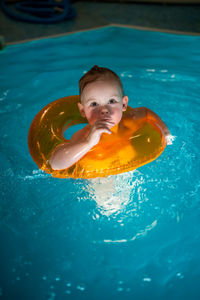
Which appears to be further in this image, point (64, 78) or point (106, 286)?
point (64, 78)

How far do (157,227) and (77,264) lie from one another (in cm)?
59

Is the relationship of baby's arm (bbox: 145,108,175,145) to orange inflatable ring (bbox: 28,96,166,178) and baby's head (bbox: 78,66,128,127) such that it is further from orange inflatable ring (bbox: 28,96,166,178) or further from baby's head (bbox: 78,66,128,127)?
baby's head (bbox: 78,66,128,127)

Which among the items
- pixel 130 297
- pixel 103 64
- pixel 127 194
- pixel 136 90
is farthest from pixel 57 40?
pixel 130 297

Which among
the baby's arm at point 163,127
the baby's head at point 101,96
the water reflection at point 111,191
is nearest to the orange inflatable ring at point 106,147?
the baby's arm at point 163,127

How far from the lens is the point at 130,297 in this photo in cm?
171

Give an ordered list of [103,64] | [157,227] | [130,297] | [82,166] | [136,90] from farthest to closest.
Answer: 1. [103,64]
2. [136,90]
3. [157,227]
4. [82,166]
5. [130,297]

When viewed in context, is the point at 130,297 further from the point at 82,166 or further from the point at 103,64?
the point at 103,64

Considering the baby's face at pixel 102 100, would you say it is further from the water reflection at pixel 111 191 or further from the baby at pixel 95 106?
the water reflection at pixel 111 191

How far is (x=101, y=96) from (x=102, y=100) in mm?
26

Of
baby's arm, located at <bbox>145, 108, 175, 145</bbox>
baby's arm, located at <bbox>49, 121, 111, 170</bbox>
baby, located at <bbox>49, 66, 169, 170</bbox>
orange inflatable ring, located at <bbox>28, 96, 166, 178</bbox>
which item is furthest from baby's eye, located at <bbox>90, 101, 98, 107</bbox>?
baby's arm, located at <bbox>145, 108, 175, 145</bbox>

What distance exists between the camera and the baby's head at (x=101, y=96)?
1.81 meters

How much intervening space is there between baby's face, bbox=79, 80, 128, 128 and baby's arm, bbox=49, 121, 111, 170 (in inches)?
3.8

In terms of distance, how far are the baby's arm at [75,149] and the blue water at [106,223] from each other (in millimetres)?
496

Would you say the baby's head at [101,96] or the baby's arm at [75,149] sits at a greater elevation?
the baby's head at [101,96]
